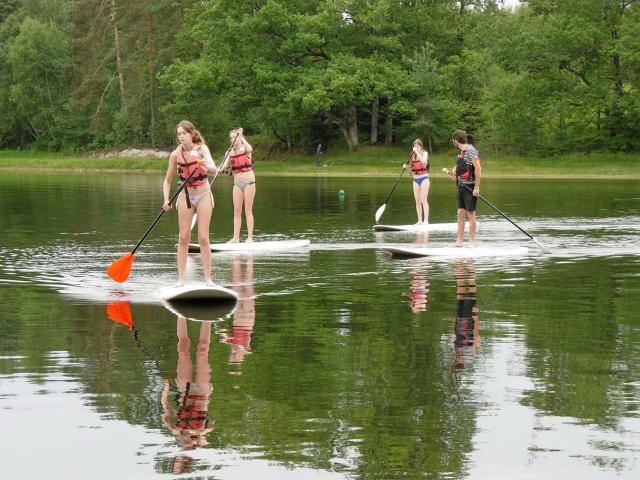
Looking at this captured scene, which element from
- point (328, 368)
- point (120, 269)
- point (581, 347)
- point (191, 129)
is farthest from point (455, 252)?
point (328, 368)

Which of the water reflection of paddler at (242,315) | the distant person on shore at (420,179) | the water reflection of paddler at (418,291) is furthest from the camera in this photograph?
the distant person on shore at (420,179)

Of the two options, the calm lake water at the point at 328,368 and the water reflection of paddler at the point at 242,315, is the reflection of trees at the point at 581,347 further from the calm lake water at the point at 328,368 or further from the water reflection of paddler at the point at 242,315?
the water reflection of paddler at the point at 242,315

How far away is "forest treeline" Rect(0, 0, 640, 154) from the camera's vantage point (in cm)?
6241

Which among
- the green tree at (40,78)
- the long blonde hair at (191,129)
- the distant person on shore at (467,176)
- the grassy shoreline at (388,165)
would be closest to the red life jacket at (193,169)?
the long blonde hair at (191,129)

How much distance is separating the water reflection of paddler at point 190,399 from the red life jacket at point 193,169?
322 centimetres

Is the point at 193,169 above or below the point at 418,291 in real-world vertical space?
above

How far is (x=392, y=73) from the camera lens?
220 feet

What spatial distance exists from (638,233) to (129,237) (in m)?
9.47

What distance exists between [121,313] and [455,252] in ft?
24.8

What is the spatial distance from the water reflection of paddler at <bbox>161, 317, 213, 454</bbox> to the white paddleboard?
2448 millimetres

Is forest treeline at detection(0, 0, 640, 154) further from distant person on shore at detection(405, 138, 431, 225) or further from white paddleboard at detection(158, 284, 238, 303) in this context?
white paddleboard at detection(158, 284, 238, 303)

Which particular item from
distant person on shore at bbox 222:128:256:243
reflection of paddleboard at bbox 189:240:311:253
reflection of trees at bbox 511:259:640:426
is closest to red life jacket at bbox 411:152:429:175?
reflection of paddleboard at bbox 189:240:311:253

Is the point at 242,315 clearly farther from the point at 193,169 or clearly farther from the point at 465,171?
the point at 465,171

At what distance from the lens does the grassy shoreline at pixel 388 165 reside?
191ft
